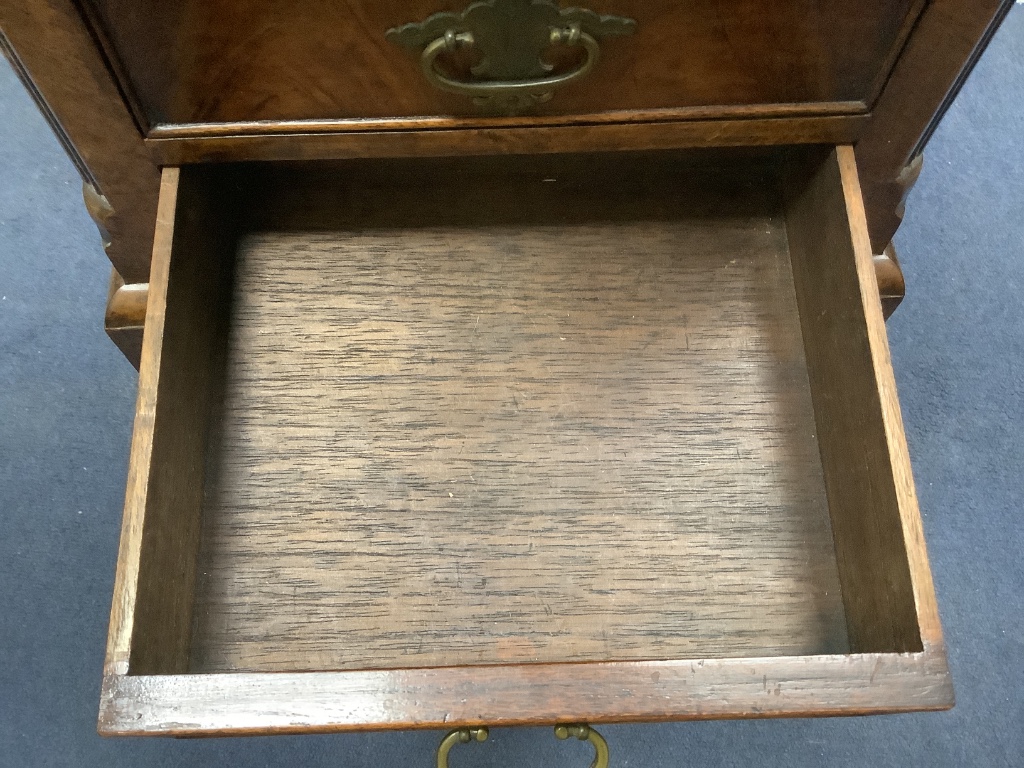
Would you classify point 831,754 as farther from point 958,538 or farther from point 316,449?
point 316,449

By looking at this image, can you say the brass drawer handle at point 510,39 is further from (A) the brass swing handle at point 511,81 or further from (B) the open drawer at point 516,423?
(B) the open drawer at point 516,423

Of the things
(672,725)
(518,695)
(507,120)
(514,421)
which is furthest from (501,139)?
(672,725)

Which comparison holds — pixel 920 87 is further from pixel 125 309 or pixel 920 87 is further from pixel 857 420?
pixel 125 309

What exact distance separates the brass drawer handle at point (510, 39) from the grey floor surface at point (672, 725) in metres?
0.63

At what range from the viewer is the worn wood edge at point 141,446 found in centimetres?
51

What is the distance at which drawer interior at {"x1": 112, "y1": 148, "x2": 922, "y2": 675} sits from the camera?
630 millimetres

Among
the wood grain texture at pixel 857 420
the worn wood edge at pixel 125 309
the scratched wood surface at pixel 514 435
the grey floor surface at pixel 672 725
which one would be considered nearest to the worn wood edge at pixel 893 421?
the wood grain texture at pixel 857 420

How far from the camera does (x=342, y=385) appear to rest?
71 centimetres

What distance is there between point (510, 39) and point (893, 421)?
33cm

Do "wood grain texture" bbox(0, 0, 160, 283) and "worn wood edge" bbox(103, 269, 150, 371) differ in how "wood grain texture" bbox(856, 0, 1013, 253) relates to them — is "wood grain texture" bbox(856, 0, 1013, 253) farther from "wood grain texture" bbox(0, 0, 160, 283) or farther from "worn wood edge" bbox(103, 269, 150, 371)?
"worn wood edge" bbox(103, 269, 150, 371)

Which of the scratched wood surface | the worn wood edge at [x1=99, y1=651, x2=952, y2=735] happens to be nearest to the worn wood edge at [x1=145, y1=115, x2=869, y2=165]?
the scratched wood surface

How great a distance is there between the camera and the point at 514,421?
2.31ft

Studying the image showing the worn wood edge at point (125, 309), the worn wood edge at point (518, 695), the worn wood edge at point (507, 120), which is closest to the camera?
the worn wood edge at point (518, 695)

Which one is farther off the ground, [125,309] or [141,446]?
[141,446]
